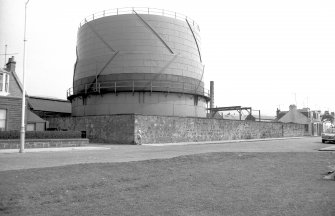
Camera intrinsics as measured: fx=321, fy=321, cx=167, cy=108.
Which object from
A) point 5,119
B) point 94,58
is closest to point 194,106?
point 94,58

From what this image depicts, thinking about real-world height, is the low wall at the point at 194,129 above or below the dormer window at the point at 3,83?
below

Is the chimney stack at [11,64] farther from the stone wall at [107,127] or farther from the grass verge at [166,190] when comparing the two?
the grass verge at [166,190]

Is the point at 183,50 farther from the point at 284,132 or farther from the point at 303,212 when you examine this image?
the point at 303,212

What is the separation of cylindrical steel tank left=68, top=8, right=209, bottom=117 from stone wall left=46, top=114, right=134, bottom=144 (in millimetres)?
2361

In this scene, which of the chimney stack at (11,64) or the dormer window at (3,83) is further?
the chimney stack at (11,64)

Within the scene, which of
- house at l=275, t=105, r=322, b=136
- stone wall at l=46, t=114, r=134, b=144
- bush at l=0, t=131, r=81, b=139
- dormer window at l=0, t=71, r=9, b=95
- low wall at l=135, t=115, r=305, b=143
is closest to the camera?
bush at l=0, t=131, r=81, b=139

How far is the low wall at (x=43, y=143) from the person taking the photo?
1969cm

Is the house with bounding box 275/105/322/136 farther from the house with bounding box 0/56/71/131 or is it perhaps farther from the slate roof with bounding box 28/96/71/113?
the house with bounding box 0/56/71/131

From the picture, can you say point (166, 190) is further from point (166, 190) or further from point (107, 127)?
point (107, 127)

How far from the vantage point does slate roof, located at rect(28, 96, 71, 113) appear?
45.6m

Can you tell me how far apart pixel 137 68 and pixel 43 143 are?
567 inches

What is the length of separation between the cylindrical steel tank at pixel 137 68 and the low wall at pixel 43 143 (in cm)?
1019

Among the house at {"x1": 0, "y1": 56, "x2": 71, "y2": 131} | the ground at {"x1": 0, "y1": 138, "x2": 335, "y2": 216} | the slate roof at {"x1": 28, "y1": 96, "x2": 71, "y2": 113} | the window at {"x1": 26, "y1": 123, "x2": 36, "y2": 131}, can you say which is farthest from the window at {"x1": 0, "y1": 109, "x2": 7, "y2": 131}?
the slate roof at {"x1": 28, "y1": 96, "x2": 71, "y2": 113}

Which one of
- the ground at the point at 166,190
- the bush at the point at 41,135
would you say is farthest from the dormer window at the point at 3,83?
the ground at the point at 166,190
